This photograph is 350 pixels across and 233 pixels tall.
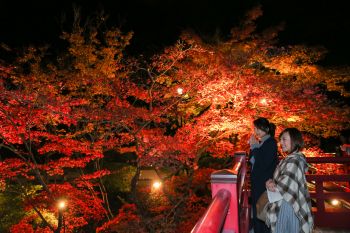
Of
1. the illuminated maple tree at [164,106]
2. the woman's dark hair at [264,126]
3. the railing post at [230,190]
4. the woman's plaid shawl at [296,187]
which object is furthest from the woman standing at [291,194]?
the illuminated maple tree at [164,106]

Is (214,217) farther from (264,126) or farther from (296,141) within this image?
(264,126)

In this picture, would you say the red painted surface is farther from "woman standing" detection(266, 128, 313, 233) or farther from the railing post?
"woman standing" detection(266, 128, 313, 233)

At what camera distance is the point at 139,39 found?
17.4 metres

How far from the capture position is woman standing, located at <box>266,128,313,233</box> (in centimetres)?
279

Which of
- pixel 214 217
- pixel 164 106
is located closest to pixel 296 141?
pixel 214 217

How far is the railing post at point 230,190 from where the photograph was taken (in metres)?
2.64

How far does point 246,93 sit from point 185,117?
132 inches

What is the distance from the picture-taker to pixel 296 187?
2.78 m

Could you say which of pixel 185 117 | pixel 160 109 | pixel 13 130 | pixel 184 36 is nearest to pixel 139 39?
pixel 184 36

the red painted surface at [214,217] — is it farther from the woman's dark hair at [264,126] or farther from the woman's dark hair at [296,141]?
the woman's dark hair at [264,126]

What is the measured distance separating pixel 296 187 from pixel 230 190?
665 millimetres

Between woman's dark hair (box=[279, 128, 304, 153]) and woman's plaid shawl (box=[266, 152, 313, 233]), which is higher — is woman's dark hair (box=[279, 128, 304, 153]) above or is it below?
above

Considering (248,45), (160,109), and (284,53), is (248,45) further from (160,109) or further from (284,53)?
(160,109)

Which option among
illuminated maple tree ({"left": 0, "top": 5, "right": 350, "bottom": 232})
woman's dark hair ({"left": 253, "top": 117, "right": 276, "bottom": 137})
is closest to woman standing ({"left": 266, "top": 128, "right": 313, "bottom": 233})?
woman's dark hair ({"left": 253, "top": 117, "right": 276, "bottom": 137})
